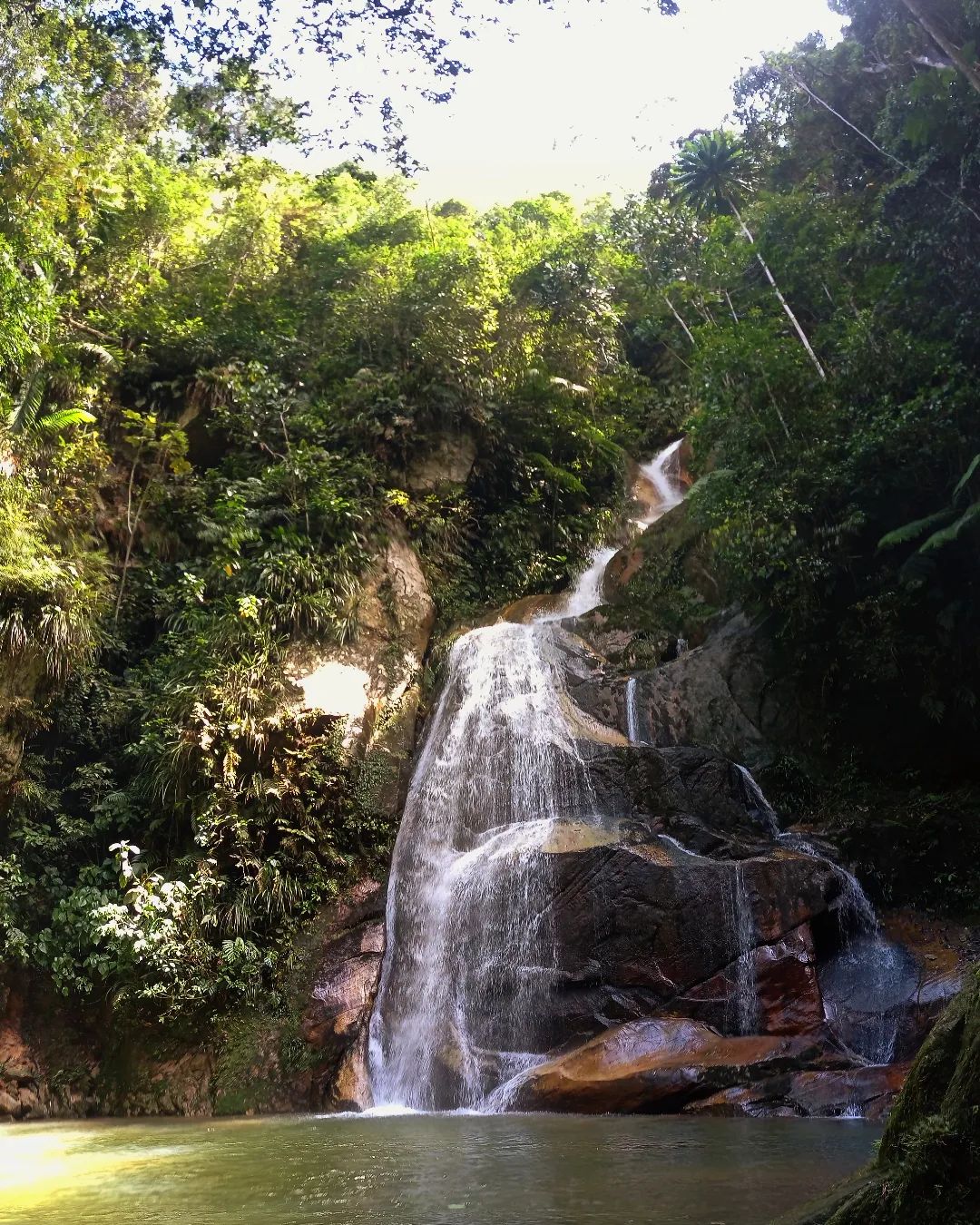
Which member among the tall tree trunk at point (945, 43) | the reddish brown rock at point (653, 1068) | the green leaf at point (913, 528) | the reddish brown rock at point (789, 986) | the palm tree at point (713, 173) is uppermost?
the palm tree at point (713, 173)

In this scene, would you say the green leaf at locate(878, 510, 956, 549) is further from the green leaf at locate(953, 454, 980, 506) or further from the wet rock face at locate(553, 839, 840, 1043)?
the wet rock face at locate(553, 839, 840, 1043)

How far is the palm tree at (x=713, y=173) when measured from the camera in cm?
2158

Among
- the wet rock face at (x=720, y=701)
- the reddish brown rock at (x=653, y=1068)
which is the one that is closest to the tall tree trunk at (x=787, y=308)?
the wet rock face at (x=720, y=701)

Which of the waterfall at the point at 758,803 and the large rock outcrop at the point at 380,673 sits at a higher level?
the large rock outcrop at the point at 380,673

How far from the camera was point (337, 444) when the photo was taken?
17516 millimetres

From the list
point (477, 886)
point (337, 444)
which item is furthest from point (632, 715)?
point (337, 444)

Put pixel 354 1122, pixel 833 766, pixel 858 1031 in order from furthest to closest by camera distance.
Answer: pixel 833 766 < pixel 858 1031 < pixel 354 1122

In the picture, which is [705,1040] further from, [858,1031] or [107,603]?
[107,603]

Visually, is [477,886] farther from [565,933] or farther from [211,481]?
[211,481]

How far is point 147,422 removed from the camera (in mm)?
15680

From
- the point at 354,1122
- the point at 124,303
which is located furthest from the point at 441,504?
the point at 354,1122

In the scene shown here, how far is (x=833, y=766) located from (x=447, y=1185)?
9322 mm

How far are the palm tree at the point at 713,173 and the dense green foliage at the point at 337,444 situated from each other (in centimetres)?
8

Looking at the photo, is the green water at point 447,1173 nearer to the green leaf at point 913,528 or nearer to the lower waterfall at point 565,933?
the lower waterfall at point 565,933
